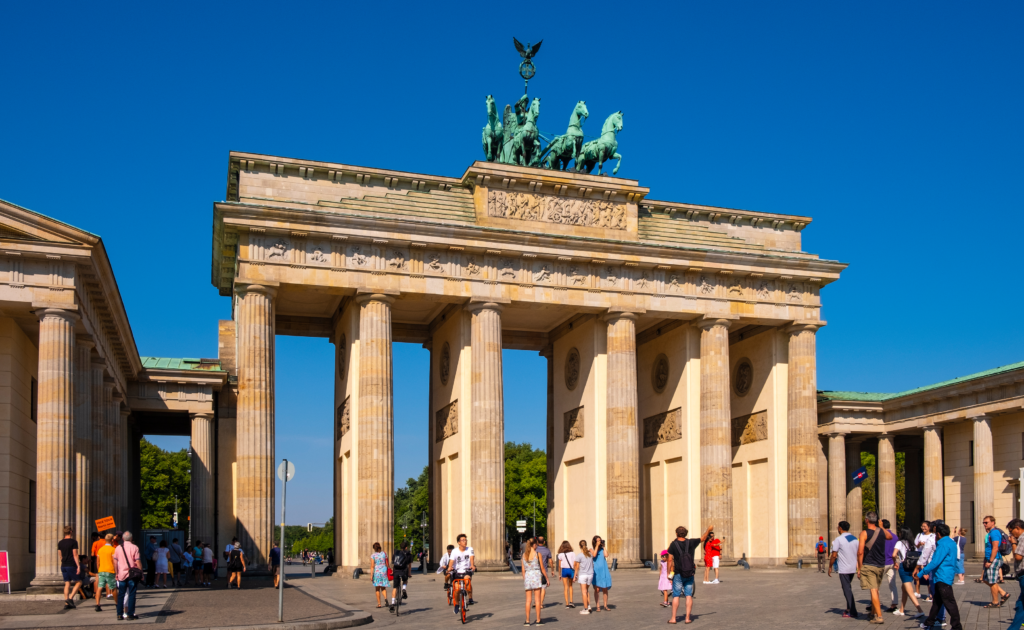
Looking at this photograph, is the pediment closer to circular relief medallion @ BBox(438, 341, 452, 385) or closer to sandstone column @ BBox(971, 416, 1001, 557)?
circular relief medallion @ BBox(438, 341, 452, 385)

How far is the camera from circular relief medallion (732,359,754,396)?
48656 mm

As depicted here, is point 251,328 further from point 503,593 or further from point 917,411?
point 917,411

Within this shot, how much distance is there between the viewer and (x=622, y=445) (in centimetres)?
4225

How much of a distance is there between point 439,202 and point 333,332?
858cm

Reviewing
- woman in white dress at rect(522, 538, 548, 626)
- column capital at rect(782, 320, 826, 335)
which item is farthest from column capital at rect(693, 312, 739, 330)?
woman in white dress at rect(522, 538, 548, 626)

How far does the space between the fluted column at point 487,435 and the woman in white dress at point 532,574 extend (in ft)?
57.9

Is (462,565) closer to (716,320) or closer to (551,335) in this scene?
(716,320)

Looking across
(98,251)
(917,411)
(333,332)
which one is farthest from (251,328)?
(917,411)

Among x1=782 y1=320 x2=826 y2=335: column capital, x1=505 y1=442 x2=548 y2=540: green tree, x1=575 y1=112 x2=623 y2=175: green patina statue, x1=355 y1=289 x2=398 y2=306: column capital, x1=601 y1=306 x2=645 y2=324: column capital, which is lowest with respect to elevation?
x1=505 y1=442 x2=548 y2=540: green tree

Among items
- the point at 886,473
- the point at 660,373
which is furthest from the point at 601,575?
the point at 886,473

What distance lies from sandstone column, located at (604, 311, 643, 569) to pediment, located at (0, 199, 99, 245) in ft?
75.0

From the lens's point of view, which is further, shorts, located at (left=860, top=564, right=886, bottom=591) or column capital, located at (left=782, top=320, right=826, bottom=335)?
column capital, located at (left=782, top=320, right=826, bottom=335)

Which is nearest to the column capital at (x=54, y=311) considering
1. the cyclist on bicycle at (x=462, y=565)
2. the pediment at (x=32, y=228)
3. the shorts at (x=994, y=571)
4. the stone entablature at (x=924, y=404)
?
the pediment at (x=32, y=228)

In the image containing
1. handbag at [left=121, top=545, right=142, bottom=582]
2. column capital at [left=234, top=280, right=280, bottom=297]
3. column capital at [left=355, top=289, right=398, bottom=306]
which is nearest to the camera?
handbag at [left=121, top=545, right=142, bottom=582]
